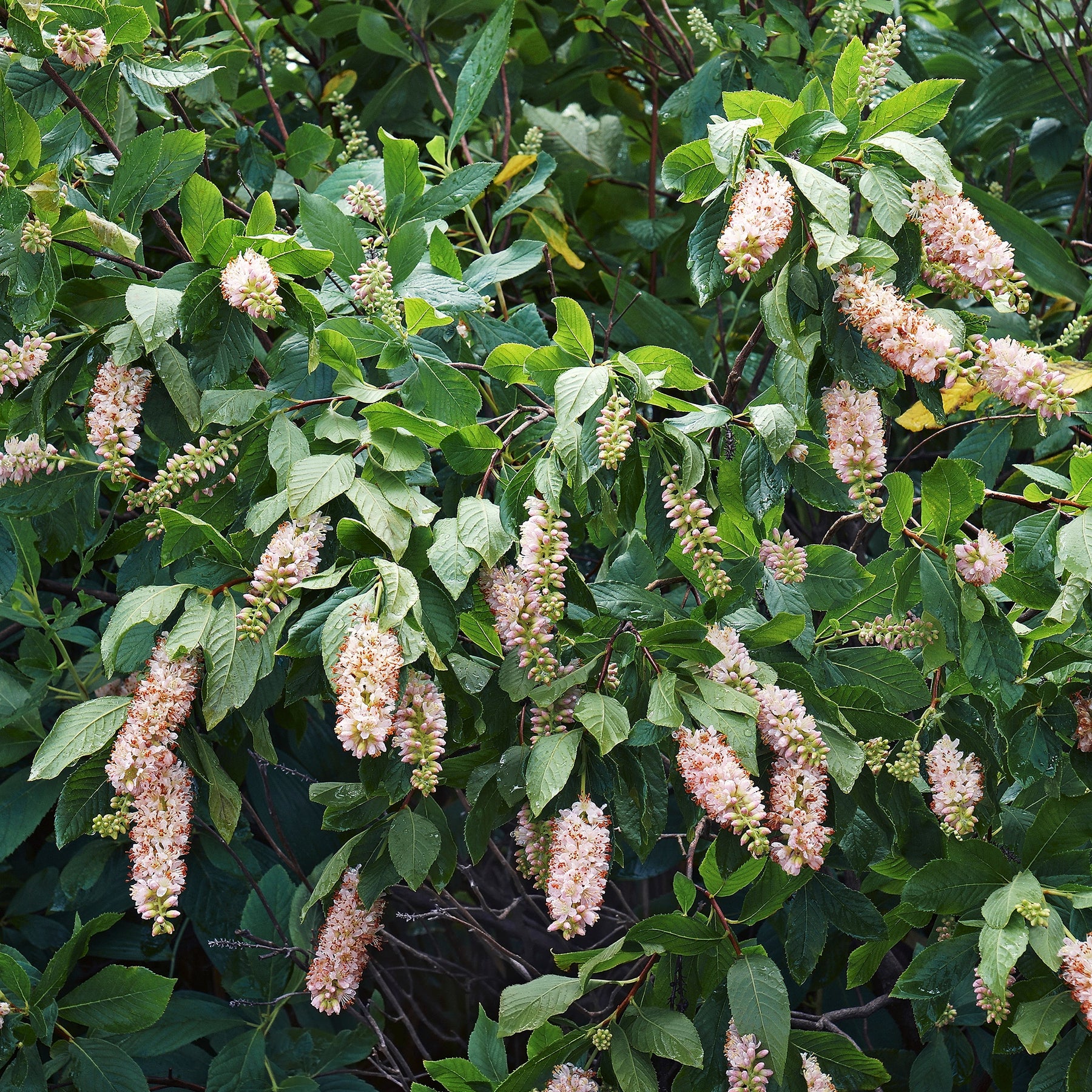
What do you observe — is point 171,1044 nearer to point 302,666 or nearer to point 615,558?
point 302,666

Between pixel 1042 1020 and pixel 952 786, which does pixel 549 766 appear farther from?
pixel 1042 1020

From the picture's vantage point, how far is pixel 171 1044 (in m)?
1.68

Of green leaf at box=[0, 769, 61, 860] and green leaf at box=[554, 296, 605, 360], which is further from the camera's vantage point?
green leaf at box=[0, 769, 61, 860]

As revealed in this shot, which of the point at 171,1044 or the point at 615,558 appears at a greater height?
the point at 615,558

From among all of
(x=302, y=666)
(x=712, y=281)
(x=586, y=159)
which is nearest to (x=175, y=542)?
(x=302, y=666)

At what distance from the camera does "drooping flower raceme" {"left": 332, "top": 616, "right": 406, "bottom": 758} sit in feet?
2.92

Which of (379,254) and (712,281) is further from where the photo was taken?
(379,254)

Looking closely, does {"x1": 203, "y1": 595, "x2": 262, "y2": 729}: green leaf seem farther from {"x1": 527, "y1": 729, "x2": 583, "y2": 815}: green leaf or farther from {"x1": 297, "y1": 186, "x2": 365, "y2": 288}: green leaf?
{"x1": 297, "y1": 186, "x2": 365, "y2": 288}: green leaf

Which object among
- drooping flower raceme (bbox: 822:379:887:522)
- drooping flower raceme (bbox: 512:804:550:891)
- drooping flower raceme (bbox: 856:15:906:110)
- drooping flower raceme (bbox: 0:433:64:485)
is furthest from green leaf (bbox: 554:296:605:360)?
drooping flower raceme (bbox: 0:433:64:485)

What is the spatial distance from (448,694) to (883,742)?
0.47 m

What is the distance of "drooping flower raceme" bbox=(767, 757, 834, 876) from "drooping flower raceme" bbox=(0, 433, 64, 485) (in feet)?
2.74

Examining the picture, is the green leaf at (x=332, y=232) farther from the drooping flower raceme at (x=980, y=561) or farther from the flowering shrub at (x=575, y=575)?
the drooping flower raceme at (x=980, y=561)

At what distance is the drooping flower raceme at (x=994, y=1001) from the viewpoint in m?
1.07

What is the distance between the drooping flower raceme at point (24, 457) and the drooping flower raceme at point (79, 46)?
1.38 feet
